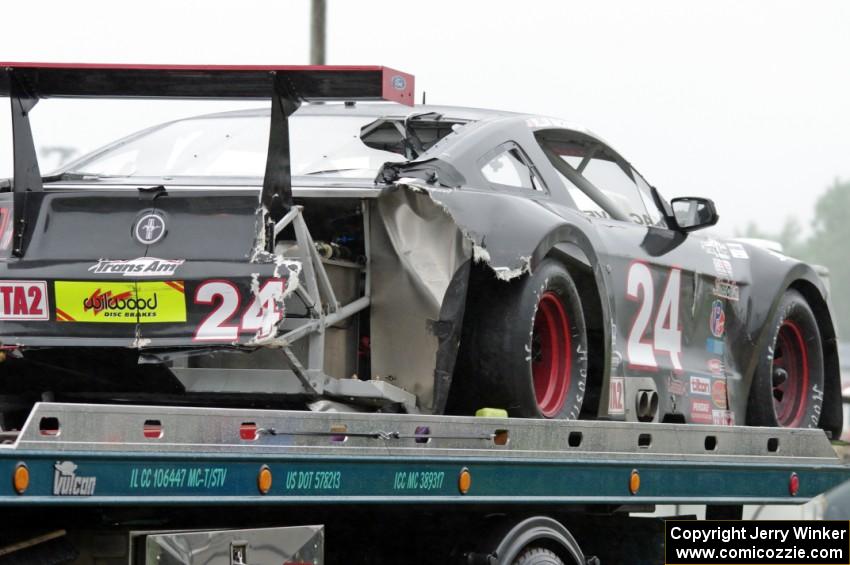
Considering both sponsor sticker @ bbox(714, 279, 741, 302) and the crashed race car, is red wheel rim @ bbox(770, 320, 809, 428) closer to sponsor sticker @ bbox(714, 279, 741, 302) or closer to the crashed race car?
sponsor sticker @ bbox(714, 279, 741, 302)

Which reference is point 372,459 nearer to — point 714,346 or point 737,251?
point 714,346

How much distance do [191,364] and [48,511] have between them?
1202 mm

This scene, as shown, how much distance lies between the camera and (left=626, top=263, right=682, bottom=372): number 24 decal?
7.54 meters

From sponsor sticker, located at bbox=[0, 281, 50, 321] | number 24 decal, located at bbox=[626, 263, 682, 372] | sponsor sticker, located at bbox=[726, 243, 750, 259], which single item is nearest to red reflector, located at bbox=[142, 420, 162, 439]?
sponsor sticker, located at bbox=[0, 281, 50, 321]

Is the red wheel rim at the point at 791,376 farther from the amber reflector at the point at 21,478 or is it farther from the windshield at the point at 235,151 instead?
the amber reflector at the point at 21,478

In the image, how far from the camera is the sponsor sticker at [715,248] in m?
8.45

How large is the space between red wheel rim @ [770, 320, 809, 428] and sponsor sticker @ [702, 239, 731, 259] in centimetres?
68

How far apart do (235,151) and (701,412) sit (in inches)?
109

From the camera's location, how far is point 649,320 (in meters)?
7.66

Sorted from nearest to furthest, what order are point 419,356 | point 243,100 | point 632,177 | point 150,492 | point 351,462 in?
1. point 150,492
2. point 351,462
3. point 243,100
4. point 419,356
5. point 632,177

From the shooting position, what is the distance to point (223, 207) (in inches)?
228

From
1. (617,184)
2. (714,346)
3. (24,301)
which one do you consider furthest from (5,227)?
(714,346)

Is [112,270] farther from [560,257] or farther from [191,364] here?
[560,257]

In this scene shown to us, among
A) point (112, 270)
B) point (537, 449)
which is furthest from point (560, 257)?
point (112, 270)
